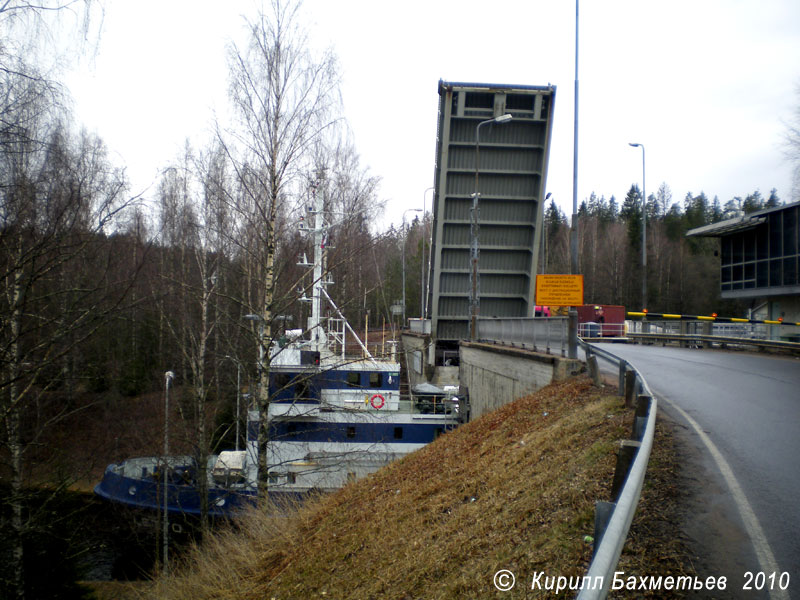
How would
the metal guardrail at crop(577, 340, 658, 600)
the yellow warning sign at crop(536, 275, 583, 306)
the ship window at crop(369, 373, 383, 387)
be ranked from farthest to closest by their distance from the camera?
the ship window at crop(369, 373, 383, 387) < the yellow warning sign at crop(536, 275, 583, 306) < the metal guardrail at crop(577, 340, 658, 600)

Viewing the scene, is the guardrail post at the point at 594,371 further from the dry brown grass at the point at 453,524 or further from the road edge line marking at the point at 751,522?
the road edge line marking at the point at 751,522

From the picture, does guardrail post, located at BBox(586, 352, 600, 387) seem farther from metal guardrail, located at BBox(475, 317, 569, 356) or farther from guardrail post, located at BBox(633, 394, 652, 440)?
guardrail post, located at BBox(633, 394, 652, 440)

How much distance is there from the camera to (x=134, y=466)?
17.6 meters

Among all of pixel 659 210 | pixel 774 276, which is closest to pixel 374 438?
pixel 774 276

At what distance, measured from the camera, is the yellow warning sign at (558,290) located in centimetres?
1441

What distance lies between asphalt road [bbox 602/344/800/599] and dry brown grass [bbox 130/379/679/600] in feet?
1.83

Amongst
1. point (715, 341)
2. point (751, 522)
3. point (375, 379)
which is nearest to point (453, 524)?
point (751, 522)

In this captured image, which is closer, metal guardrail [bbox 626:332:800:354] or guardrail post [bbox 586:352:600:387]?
guardrail post [bbox 586:352:600:387]

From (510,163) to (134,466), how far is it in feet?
49.2

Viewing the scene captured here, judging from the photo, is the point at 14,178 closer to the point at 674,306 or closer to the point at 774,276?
the point at 774,276

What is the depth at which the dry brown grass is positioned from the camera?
4684 millimetres

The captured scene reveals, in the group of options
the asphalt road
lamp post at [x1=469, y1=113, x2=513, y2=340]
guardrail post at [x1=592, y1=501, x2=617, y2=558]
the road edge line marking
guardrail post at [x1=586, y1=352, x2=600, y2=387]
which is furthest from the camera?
lamp post at [x1=469, y1=113, x2=513, y2=340]

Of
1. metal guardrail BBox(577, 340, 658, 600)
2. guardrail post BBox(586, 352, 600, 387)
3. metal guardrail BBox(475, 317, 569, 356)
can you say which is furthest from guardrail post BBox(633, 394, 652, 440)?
metal guardrail BBox(475, 317, 569, 356)

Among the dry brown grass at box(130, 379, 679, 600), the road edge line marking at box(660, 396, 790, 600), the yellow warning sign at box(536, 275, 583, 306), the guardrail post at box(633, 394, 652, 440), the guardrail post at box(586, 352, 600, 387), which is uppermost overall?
the yellow warning sign at box(536, 275, 583, 306)
